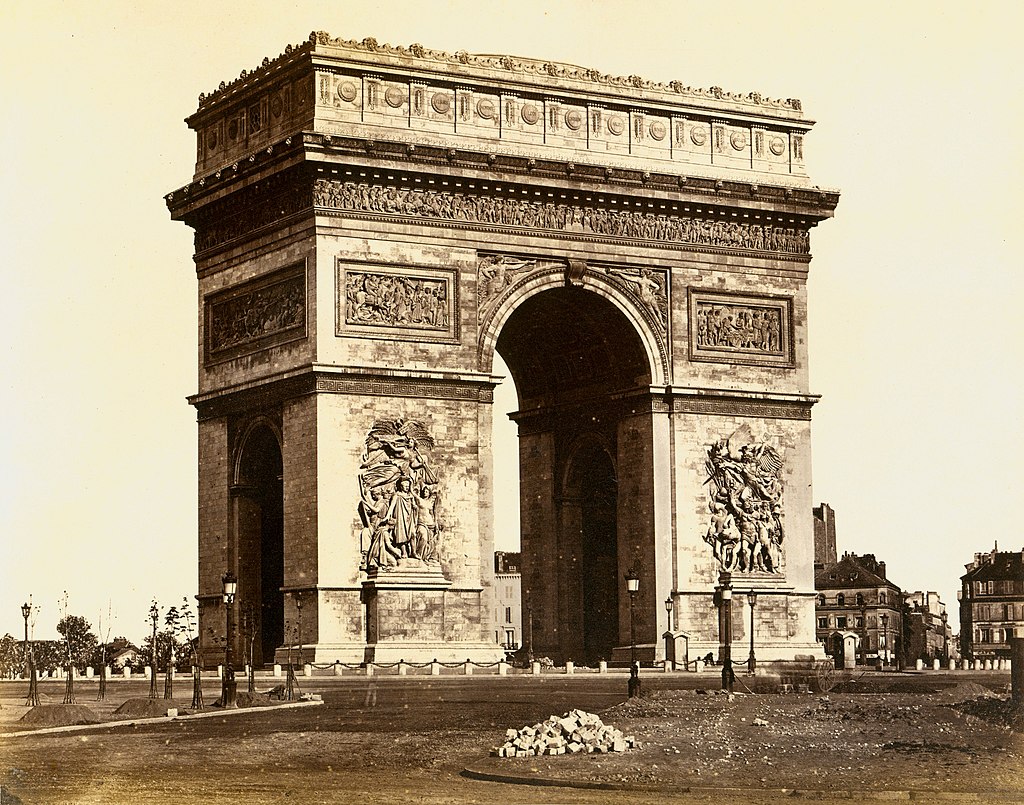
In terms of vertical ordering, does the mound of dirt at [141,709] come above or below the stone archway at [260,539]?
below

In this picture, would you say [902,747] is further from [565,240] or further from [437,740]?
[565,240]

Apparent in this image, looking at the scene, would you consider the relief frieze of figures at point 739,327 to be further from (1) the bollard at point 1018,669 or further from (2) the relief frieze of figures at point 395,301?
(1) the bollard at point 1018,669

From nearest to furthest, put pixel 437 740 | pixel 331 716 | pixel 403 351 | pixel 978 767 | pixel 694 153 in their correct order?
pixel 978 767 → pixel 437 740 → pixel 331 716 → pixel 403 351 → pixel 694 153

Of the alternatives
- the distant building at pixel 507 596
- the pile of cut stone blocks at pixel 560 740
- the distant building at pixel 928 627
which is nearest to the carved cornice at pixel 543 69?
the pile of cut stone blocks at pixel 560 740

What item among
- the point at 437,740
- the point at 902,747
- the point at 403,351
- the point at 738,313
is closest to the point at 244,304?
the point at 403,351

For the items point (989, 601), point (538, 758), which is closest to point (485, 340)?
point (538, 758)

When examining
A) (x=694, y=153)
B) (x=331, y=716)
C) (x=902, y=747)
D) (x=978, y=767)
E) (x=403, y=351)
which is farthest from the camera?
(x=694, y=153)

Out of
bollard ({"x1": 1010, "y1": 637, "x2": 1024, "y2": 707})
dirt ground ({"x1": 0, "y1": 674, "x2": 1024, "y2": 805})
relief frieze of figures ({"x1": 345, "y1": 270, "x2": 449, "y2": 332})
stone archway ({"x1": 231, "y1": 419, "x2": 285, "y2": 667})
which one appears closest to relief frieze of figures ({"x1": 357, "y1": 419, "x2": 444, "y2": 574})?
relief frieze of figures ({"x1": 345, "y1": 270, "x2": 449, "y2": 332})

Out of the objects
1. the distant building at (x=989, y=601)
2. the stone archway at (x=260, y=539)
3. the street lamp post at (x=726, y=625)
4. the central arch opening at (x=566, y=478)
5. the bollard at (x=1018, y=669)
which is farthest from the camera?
the distant building at (x=989, y=601)
